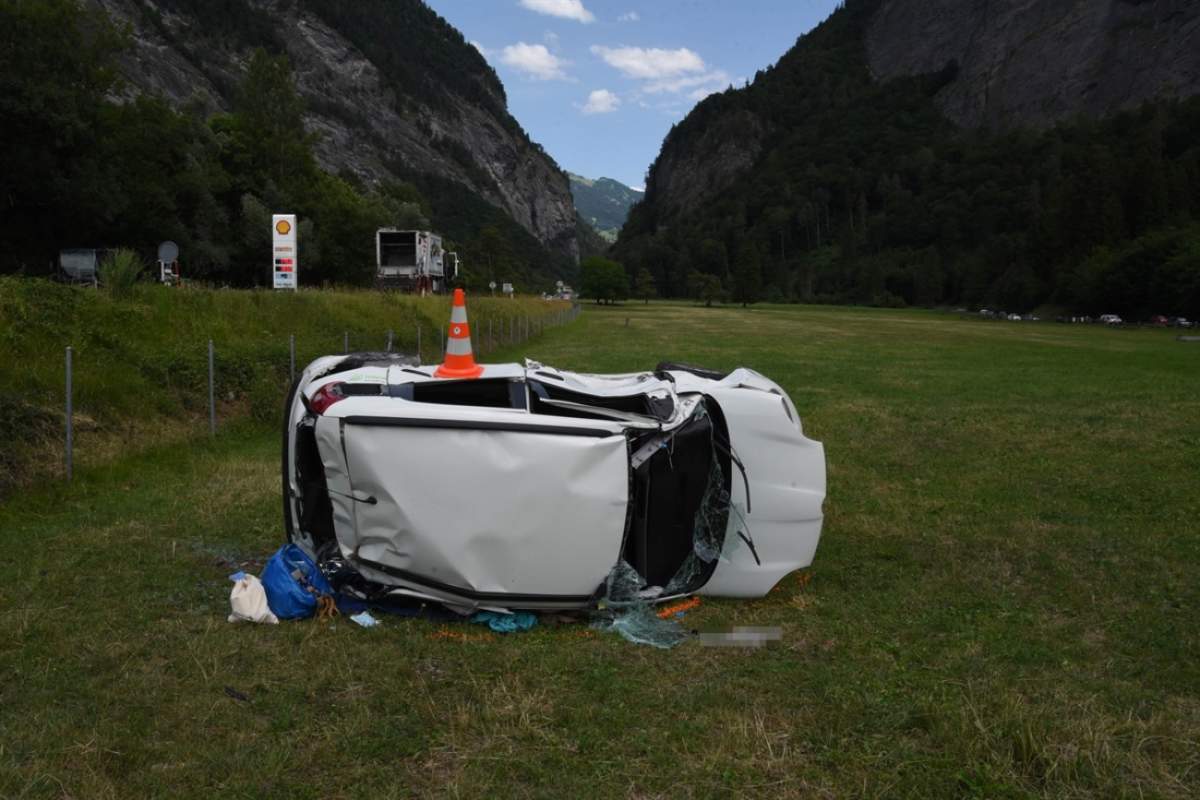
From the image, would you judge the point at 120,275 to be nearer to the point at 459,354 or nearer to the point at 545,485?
the point at 459,354

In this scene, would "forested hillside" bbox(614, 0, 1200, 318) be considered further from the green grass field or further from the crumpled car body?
the crumpled car body

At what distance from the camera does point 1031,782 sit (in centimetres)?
294

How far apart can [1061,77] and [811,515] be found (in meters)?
189

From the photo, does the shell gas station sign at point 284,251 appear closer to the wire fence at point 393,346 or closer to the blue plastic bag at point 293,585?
the wire fence at point 393,346

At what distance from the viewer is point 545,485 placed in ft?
13.6

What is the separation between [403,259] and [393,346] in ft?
73.4

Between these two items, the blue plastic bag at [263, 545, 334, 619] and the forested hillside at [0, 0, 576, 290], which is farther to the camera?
the forested hillside at [0, 0, 576, 290]

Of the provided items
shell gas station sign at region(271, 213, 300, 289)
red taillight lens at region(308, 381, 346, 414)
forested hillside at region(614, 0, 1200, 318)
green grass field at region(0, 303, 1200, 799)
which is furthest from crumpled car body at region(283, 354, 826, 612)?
forested hillside at region(614, 0, 1200, 318)

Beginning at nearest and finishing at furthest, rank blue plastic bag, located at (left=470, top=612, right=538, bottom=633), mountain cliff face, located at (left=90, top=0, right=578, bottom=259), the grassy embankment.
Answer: blue plastic bag, located at (left=470, top=612, right=538, bottom=633) < the grassy embankment < mountain cliff face, located at (left=90, top=0, right=578, bottom=259)

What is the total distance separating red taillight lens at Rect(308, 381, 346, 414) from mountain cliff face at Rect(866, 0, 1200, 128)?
166818mm

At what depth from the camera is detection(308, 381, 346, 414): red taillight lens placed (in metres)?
4.73

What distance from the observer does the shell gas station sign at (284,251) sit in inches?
850

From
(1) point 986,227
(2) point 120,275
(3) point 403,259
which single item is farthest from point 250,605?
(1) point 986,227

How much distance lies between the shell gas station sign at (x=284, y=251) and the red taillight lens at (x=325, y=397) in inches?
703
